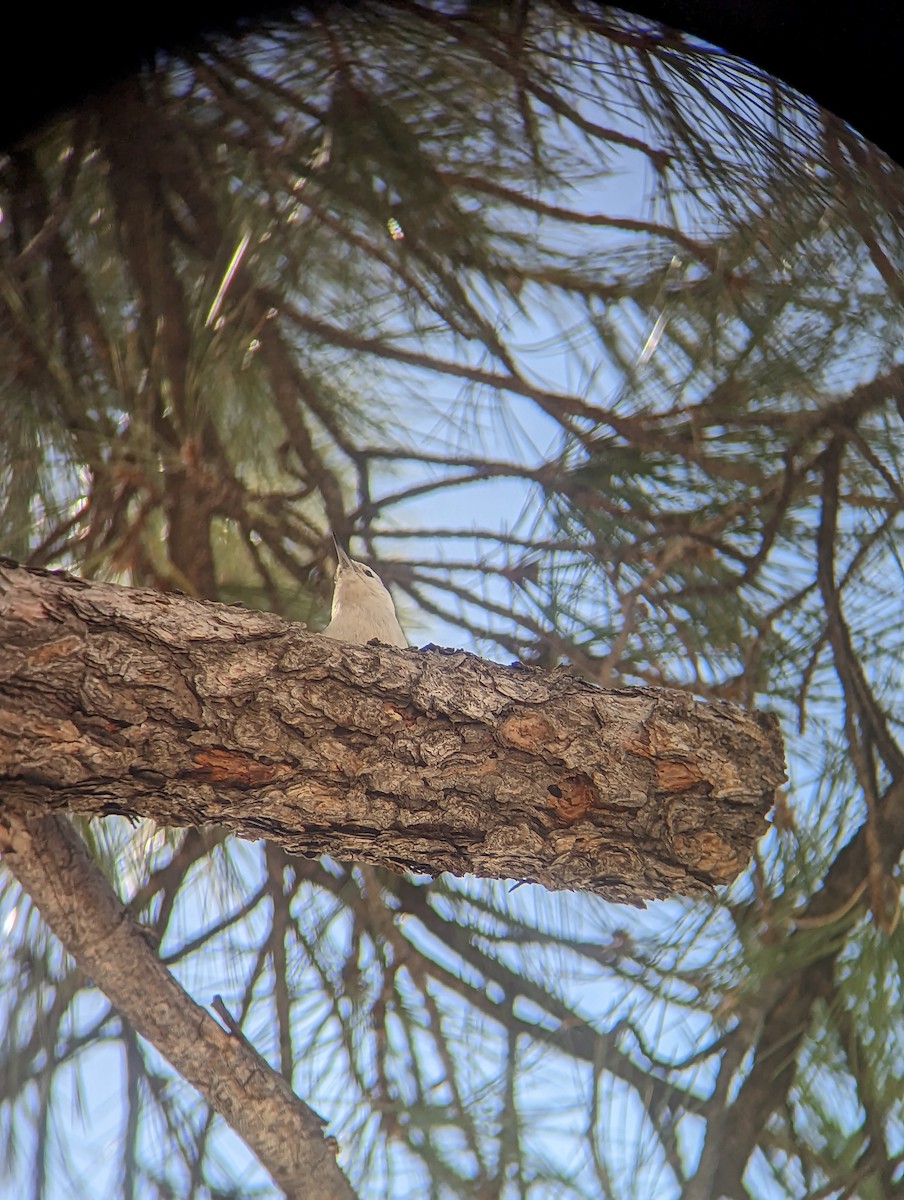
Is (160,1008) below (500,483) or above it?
below

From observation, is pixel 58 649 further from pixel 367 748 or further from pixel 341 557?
pixel 341 557

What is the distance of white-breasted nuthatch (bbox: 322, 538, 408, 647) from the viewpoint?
25.0 inches

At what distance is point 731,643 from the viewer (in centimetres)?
65

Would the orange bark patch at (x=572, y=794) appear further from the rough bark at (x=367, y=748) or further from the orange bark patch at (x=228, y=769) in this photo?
the orange bark patch at (x=228, y=769)

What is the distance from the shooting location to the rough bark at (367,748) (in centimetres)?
44

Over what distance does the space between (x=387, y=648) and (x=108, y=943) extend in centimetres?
25

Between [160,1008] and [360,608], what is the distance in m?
0.28

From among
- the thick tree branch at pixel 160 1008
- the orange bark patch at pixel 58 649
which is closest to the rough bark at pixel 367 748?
the orange bark patch at pixel 58 649

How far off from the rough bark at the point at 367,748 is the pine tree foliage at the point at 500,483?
0.37 feet

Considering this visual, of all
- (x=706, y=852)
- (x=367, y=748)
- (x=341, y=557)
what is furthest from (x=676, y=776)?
(x=341, y=557)

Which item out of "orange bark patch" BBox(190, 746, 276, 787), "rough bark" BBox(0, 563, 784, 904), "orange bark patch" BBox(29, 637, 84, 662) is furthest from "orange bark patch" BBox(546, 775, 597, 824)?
"orange bark patch" BBox(29, 637, 84, 662)

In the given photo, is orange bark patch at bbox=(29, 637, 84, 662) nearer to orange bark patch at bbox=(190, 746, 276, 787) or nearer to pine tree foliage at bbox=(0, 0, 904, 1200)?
orange bark patch at bbox=(190, 746, 276, 787)

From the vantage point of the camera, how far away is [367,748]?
49 centimetres

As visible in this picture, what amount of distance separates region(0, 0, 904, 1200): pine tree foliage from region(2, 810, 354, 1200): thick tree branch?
0.04 metres
